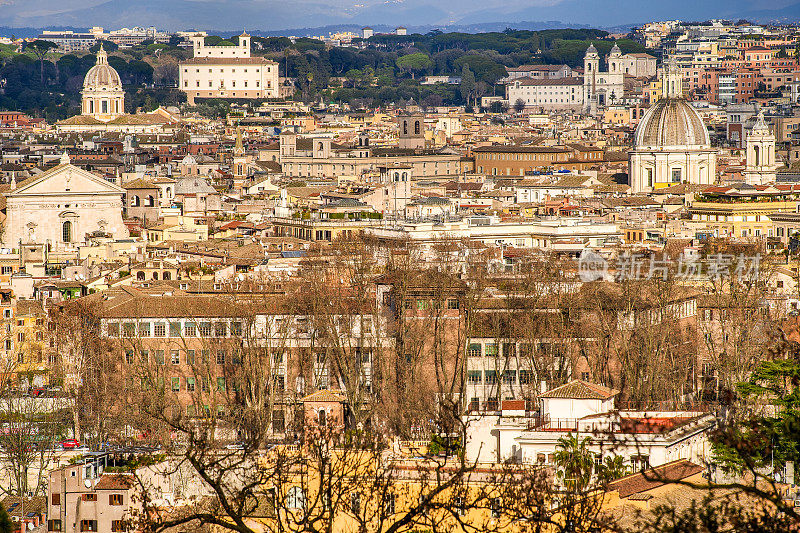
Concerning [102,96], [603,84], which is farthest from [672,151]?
[603,84]

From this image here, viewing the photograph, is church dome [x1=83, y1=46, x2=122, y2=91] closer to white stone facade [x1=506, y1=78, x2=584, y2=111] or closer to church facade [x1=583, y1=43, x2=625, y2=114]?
church facade [x1=583, y1=43, x2=625, y2=114]

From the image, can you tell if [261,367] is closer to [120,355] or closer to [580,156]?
[120,355]

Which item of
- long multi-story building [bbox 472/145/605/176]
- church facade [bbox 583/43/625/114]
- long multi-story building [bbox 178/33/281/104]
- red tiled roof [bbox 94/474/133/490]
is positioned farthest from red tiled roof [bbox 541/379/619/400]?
long multi-story building [bbox 178/33/281/104]

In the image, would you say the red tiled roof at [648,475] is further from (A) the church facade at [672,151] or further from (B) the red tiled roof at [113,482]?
(A) the church facade at [672,151]

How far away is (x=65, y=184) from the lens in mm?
50375

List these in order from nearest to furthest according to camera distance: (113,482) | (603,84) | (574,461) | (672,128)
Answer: (574,461) < (113,482) < (672,128) < (603,84)

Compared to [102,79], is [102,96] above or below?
below

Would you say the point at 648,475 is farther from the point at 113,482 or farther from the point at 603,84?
the point at 603,84

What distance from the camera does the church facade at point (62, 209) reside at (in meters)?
49.0

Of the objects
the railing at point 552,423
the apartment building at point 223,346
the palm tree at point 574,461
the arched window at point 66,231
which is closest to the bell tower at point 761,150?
the arched window at point 66,231

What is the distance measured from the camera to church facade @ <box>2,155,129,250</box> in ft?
161

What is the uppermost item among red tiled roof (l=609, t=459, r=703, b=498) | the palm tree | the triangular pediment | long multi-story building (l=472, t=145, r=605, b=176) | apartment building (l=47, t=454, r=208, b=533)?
the triangular pediment

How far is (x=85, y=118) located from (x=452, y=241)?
74.3 m

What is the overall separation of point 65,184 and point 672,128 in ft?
89.8
